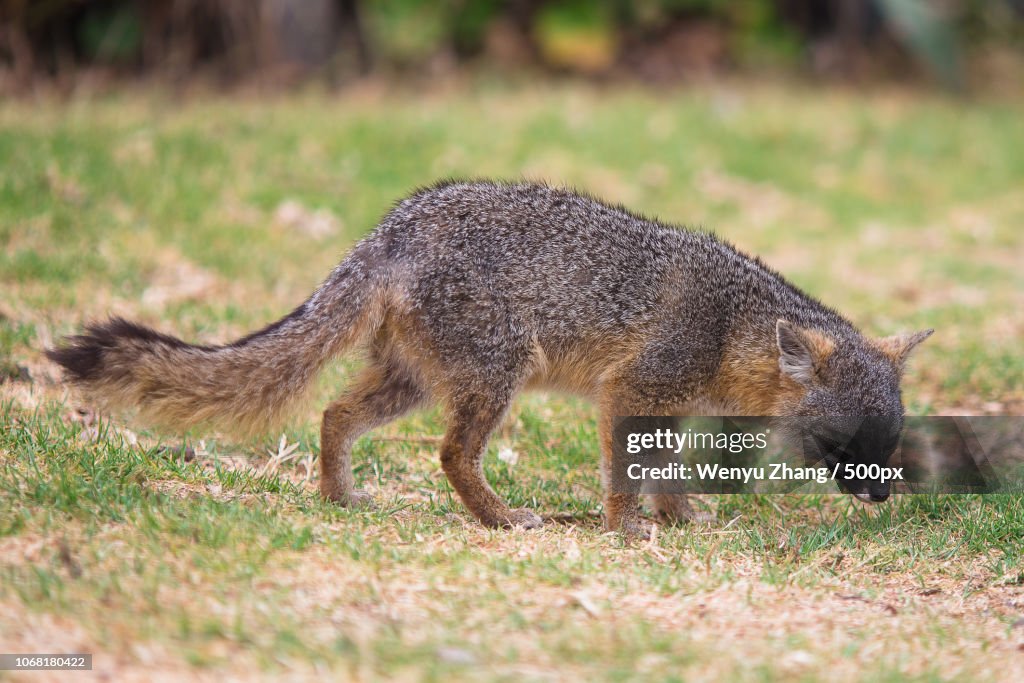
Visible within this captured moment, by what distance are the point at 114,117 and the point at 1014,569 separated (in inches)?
403

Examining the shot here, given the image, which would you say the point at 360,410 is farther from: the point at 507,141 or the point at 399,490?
the point at 507,141

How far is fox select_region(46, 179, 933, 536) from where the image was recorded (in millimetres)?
5652

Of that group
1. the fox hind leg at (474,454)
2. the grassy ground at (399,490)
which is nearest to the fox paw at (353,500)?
the grassy ground at (399,490)

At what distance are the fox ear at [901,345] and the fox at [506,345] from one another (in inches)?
0.5

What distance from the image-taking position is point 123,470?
5.55 metres

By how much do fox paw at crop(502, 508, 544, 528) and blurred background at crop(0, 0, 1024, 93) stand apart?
10371mm

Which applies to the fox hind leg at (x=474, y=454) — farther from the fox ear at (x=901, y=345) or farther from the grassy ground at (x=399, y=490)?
the fox ear at (x=901, y=345)

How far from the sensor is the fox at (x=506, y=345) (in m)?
5.65

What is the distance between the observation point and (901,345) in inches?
254

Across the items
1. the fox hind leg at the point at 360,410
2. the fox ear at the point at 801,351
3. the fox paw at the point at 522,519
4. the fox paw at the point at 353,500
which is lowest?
the fox paw at the point at 522,519

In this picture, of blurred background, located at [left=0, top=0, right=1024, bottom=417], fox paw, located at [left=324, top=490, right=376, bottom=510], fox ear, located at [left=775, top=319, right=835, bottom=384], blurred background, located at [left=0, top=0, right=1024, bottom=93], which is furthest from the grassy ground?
blurred background, located at [left=0, top=0, right=1024, bottom=93]

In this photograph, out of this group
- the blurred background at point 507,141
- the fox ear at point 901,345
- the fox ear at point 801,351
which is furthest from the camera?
the blurred background at point 507,141

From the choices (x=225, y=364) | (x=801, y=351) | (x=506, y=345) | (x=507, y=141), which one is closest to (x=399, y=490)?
(x=506, y=345)

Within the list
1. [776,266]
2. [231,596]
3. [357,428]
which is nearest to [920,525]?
[357,428]
